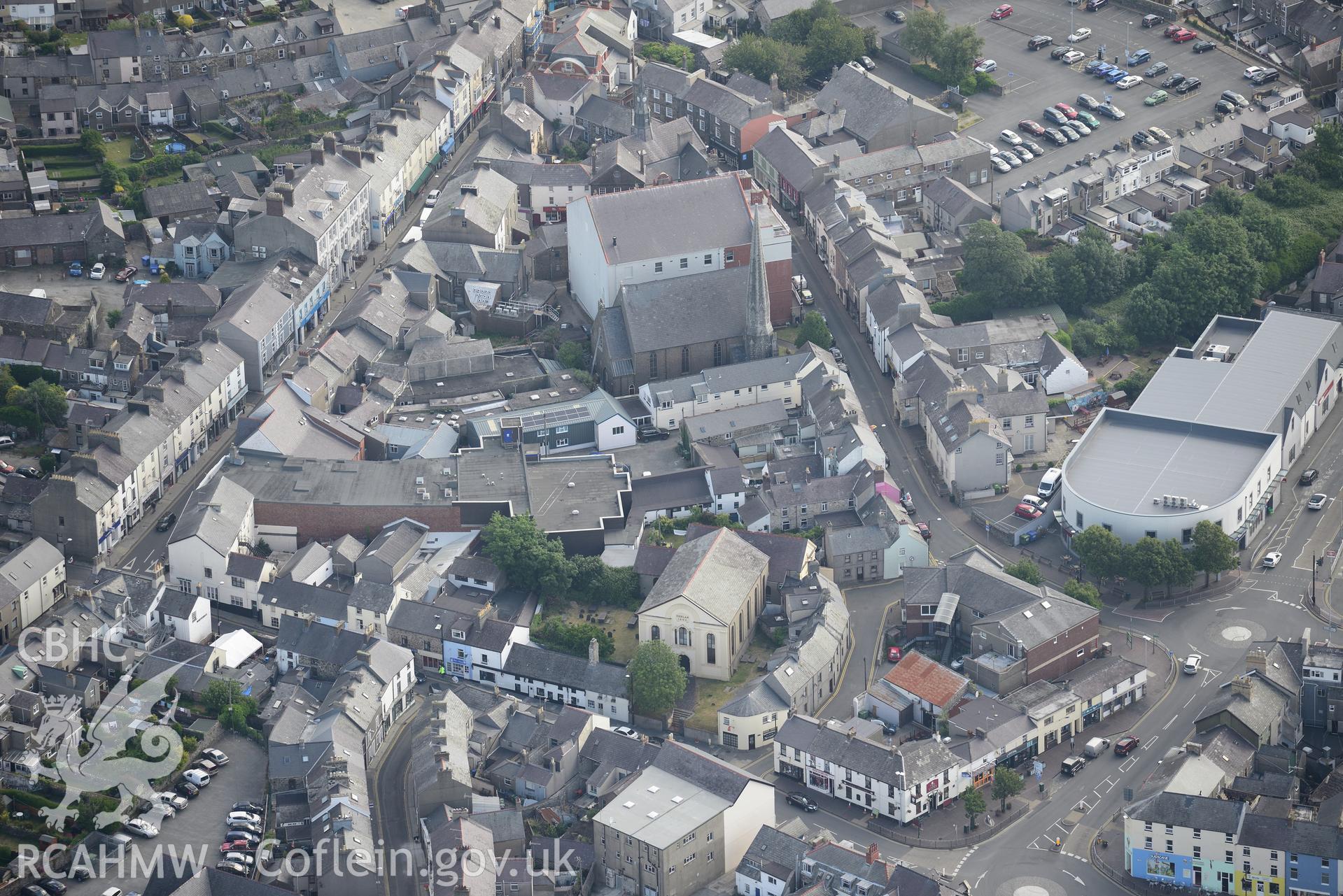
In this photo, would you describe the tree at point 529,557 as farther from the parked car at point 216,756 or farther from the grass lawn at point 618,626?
the parked car at point 216,756

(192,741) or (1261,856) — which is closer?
(1261,856)

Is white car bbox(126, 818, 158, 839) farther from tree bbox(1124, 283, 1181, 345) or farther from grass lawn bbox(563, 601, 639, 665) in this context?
tree bbox(1124, 283, 1181, 345)

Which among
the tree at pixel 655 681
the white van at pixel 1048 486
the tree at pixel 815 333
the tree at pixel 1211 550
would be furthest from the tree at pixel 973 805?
the tree at pixel 815 333

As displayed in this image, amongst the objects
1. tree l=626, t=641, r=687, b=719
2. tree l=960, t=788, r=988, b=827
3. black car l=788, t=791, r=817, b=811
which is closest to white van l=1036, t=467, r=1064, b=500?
tree l=960, t=788, r=988, b=827

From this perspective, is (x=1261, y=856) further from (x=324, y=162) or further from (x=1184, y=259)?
(x=324, y=162)

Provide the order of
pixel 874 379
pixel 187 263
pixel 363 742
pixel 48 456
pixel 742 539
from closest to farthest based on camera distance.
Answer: pixel 363 742
pixel 742 539
pixel 48 456
pixel 874 379
pixel 187 263

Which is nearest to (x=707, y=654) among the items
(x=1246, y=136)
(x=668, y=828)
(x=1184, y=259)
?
(x=668, y=828)
